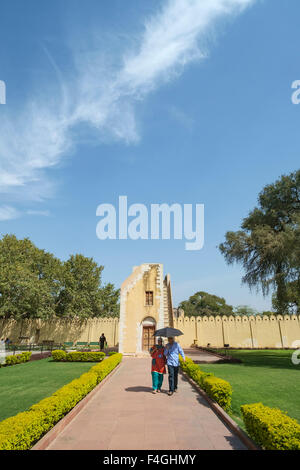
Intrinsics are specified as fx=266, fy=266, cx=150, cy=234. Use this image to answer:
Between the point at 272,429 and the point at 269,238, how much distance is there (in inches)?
789

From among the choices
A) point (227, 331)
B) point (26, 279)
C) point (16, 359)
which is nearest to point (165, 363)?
point (16, 359)

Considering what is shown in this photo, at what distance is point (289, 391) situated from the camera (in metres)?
8.93

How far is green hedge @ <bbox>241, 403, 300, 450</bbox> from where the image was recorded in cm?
393

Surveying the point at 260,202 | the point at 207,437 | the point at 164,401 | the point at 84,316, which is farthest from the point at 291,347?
the point at 207,437

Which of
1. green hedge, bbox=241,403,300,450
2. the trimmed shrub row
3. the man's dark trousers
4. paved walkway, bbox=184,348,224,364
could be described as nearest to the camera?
green hedge, bbox=241,403,300,450

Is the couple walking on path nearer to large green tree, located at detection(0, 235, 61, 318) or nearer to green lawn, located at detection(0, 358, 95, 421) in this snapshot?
green lawn, located at detection(0, 358, 95, 421)

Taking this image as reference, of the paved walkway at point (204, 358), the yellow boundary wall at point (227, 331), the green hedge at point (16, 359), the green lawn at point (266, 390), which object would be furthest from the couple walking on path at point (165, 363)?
the yellow boundary wall at point (227, 331)

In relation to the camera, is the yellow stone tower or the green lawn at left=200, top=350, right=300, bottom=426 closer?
the green lawn at left=200, top=350, right=300, bottom=426

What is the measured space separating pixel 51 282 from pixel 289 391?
30392 mm

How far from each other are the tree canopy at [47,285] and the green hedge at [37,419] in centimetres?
2574

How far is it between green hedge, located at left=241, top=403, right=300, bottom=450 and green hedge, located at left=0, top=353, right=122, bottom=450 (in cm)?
385

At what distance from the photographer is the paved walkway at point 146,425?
482cm

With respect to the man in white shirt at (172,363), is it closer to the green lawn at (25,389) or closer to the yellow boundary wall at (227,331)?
the green lawn at (25,389)

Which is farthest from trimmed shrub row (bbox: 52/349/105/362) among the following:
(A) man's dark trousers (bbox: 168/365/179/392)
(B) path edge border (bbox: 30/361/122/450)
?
A: (A) man's dark trousers (bbox: 168/365/179/392)
